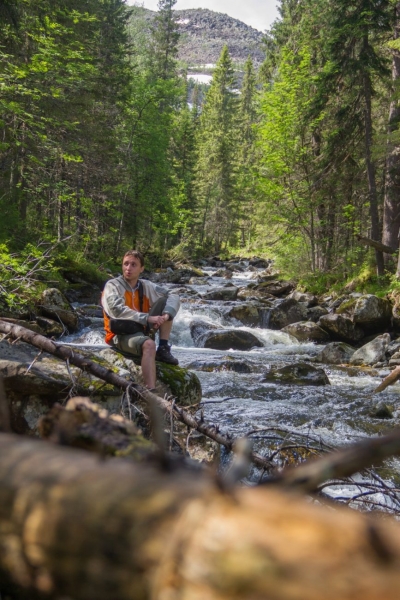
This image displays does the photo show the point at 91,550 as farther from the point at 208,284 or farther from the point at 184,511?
the point at 208,284

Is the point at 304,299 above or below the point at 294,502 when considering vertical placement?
below

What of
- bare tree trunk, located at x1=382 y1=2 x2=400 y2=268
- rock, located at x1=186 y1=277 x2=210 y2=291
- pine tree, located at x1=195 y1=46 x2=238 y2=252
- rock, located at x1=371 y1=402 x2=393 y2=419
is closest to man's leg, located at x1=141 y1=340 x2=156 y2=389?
rock, located at x1=371 y1=402 x2=393 y2=419

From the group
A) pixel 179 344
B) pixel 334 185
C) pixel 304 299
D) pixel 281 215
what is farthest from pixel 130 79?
pixel 179 344

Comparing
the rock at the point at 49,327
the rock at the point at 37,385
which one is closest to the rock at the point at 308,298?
the rock at the point at 49,327

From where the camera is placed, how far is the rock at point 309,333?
44.7 feet

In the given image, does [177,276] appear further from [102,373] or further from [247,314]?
[102,373]

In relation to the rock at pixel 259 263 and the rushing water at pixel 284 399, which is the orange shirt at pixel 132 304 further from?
the rock at pixel 259 263

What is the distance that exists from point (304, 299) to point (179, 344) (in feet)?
22.0

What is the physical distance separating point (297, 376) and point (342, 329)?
14.7ft

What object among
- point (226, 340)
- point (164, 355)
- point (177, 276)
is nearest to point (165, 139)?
point (177, 276)

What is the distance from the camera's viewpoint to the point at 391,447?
80 cm

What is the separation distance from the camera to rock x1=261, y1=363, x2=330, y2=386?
912cm

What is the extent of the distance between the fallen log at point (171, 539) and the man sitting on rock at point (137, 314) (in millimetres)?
3992

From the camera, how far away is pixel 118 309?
17.1 ft
